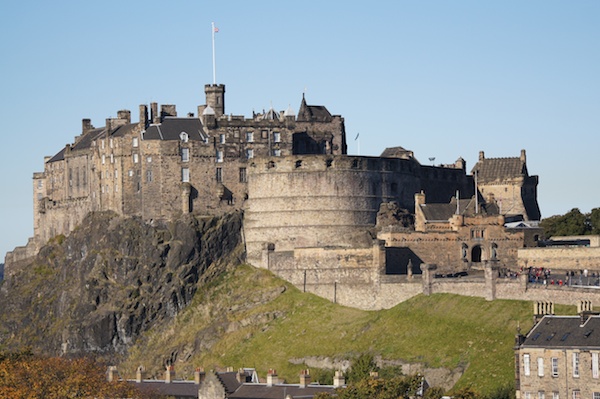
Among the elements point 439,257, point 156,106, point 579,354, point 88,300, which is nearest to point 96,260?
point 88,300

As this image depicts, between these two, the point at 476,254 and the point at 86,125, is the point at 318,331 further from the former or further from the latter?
the point at 86,125

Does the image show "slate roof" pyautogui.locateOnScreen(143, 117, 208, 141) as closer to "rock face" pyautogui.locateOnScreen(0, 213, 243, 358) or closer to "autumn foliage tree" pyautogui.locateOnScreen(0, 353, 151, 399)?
"rock face" pyautogui.locateOnScreen(0, 213, 243, 358)

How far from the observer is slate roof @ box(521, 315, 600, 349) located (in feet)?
344

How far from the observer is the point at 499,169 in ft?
541

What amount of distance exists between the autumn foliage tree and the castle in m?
31.5

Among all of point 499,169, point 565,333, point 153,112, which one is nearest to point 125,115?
point 153,112

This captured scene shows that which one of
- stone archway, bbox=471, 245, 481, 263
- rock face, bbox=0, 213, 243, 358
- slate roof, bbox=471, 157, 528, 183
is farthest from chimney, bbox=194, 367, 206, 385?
slate roof, bbox=471, 157, 528, 183

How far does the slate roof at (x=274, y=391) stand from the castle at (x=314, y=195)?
25.4 metres

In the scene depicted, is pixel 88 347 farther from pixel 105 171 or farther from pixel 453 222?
pixel 453 222

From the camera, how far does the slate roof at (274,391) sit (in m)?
108

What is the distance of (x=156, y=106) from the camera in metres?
156

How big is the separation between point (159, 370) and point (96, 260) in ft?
57.2

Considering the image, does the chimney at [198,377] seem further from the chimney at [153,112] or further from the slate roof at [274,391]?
the chimney at [153,112]

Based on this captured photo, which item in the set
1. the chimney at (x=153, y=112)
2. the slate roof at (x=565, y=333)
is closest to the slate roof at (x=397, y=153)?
the chimney at (x=153, y=112)
